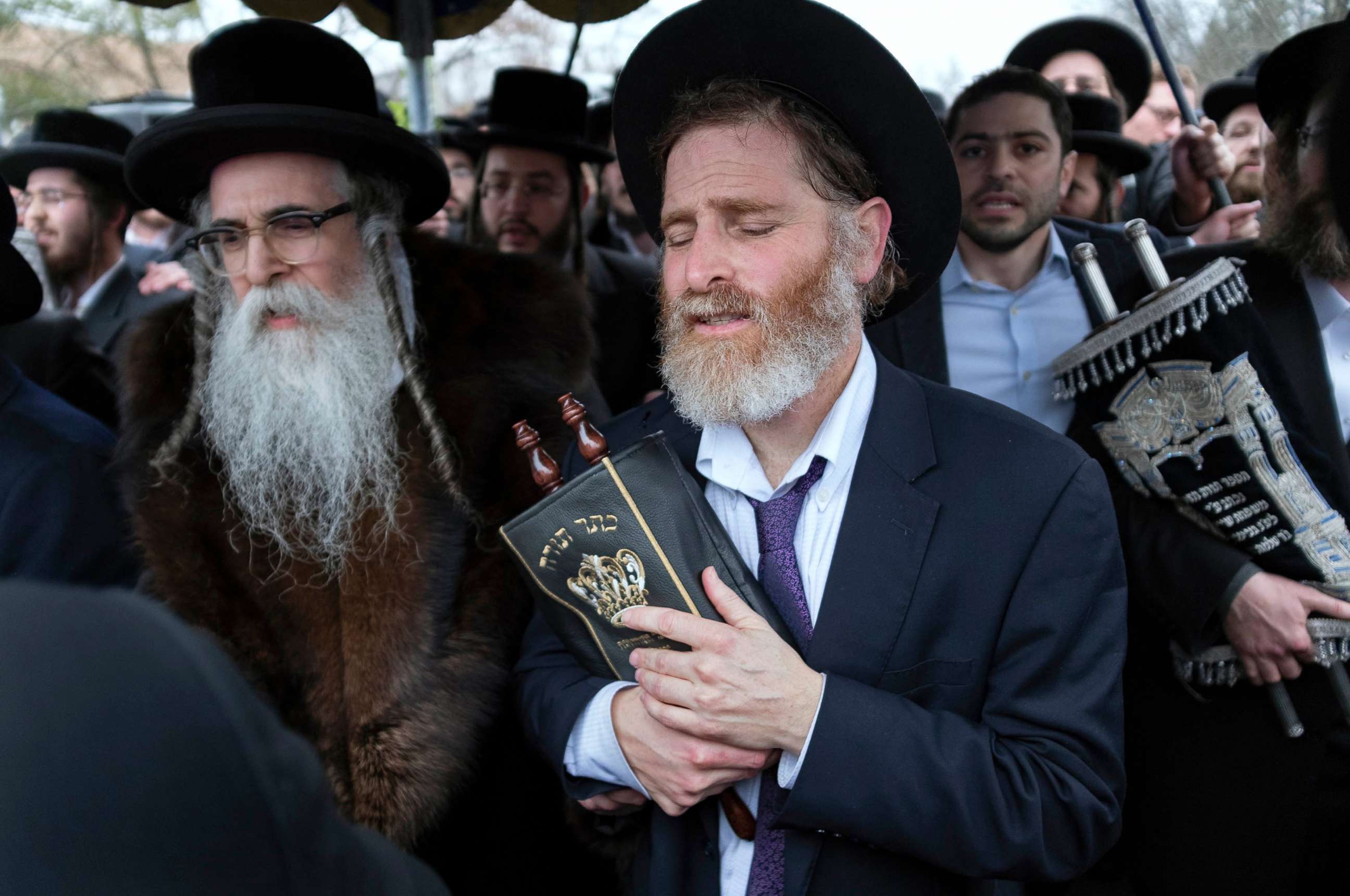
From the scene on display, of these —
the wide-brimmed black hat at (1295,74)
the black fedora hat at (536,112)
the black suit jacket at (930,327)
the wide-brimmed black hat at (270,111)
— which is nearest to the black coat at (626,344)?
the black fedora hat at (536,112)

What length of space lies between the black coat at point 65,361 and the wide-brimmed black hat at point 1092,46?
417 centimetres

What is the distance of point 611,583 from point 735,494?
13.2 inches

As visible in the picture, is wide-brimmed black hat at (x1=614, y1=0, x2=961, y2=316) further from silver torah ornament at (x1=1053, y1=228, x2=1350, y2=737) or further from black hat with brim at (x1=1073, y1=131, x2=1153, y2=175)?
black hat with brim at (x1=1073, y1=131, x2=1153, y2=175)

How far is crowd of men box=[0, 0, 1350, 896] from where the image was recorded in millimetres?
1732

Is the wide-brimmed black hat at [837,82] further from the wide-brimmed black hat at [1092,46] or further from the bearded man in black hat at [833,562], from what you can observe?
the wide-brimmed black hat at [1092,46]

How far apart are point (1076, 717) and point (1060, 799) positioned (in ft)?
0.45

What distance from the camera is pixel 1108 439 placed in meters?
2.50

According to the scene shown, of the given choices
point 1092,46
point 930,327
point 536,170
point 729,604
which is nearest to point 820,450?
point 729,604

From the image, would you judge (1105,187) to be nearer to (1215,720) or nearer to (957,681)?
(1215,720)

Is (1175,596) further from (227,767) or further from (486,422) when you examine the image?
(227,767)

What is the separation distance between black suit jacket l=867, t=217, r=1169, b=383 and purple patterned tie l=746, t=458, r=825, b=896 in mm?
1281

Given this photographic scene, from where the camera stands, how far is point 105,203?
16.5 ft

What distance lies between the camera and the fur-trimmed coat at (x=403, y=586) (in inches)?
89.7

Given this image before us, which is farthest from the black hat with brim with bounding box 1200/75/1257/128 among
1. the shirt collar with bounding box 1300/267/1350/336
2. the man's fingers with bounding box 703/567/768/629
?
the man's fingers with bounding box 703/567/768/629
